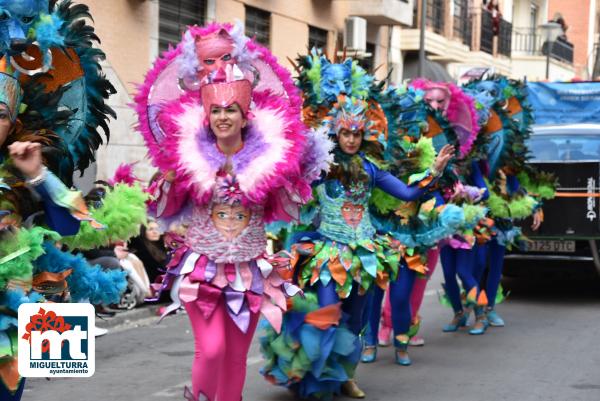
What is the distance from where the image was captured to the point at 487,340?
962cm

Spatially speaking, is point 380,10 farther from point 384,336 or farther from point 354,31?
point 384,336

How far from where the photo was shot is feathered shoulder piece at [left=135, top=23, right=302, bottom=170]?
571 centimetres

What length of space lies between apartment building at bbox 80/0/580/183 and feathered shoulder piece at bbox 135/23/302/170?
176 centimetres

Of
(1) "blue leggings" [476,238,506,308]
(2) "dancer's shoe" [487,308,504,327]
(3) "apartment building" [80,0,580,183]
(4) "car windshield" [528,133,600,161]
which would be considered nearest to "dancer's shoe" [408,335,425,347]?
(1) "blue leggings" [476,238,506,308]

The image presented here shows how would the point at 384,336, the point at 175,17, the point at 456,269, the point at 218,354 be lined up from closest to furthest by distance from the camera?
the point at 218,354 < the point at 384,336 < the point at 456,269 < the point at 175,17

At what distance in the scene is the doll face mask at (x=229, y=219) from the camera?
18.1 feet

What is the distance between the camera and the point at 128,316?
35.0 ft

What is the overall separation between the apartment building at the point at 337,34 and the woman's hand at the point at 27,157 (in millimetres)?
3573

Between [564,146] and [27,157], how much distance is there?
29.9 ft

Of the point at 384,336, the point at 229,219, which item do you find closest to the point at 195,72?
the point at 229,219

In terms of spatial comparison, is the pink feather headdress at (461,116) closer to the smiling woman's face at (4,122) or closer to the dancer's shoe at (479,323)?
the dancer's shoe at (479,323)

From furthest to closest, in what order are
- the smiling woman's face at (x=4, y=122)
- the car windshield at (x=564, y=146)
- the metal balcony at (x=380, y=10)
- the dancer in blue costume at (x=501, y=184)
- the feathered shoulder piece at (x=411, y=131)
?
the metal balcony at (x=380, y=10) < the car windshield at (x=564, y=146) < the dancer in blue costume at (x=501, y=184) < the feathered shoulder piece at (x=411, y=131) < the smiling woman's face at (x=4, y=122)


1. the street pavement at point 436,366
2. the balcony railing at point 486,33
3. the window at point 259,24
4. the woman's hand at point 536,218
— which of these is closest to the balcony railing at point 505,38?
the balcony railing at point 486,33

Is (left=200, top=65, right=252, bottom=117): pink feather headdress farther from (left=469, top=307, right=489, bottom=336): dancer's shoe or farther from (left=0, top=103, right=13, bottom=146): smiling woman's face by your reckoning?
(left=469, top=307, right=489, bottom=336): dancer's shoe
